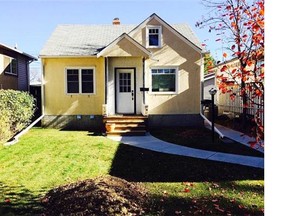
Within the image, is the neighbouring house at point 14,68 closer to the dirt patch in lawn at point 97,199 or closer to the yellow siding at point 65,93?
the yellow siding at point 65,93

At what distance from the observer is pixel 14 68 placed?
16891mm

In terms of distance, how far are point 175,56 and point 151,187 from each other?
9.44 meters

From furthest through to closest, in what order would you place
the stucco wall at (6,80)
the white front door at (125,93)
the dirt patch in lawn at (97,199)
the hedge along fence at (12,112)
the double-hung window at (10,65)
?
the double-hung window at (10,65) < the stucco wall at (6,80) < the white front door at (125,93) < the hedge along fence at (12,112) < the dirt patch in lawn at (97,199)

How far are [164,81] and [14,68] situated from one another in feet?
32.0

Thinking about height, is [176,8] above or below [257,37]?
above

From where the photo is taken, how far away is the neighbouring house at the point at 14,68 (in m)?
15.2

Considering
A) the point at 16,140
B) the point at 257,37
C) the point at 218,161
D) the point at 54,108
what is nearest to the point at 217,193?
the point at 218,161

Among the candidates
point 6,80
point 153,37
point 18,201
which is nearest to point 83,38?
point 153,37

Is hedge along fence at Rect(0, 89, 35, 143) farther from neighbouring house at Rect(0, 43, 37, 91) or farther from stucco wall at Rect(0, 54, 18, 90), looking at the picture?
neighbouring house at Rect(0, 43, 37, 91)

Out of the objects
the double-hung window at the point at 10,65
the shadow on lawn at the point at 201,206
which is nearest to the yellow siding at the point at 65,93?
the double-hung window at the point at 10,65

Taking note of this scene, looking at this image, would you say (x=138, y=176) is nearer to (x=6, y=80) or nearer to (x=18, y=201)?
(x=18, y=201)

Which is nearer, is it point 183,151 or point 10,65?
point 183,151
